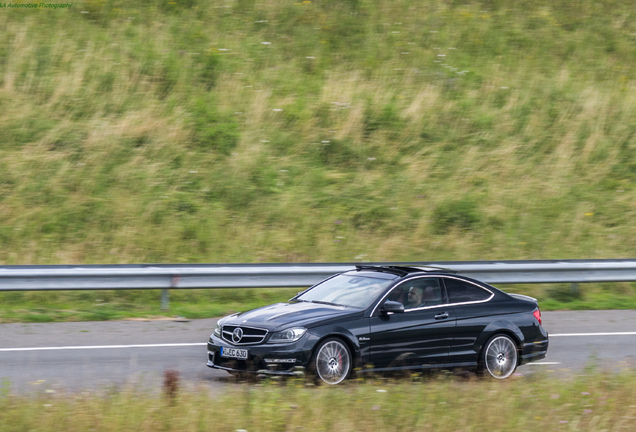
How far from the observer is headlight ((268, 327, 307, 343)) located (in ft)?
27.1

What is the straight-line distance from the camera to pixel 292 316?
862cm

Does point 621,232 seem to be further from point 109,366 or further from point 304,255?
point 109,366

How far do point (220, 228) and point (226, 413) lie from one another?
33.3 feet

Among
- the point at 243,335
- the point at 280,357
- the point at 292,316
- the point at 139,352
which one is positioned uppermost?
the point at 292,316

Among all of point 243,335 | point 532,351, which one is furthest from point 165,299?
point 532,351

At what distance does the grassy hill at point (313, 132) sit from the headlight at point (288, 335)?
750cm

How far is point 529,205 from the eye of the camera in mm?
18188

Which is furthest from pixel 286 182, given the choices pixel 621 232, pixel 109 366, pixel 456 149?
pixel 109 366

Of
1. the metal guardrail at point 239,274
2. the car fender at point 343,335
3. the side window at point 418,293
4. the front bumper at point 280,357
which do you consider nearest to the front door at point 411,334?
the side window at point 418,293

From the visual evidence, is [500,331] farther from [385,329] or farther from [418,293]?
[385,329]

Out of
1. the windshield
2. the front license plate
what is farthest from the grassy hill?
the front license plate

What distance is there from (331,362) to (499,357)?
2.29 metres

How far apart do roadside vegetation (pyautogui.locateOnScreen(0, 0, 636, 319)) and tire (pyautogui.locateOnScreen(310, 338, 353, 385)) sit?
6.63 m

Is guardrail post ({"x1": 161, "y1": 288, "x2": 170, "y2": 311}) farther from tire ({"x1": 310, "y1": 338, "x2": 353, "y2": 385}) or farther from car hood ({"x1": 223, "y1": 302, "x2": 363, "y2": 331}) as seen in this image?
tire ({"x1": 310, "y1": 338, "x2": 353, "y2": 385})
